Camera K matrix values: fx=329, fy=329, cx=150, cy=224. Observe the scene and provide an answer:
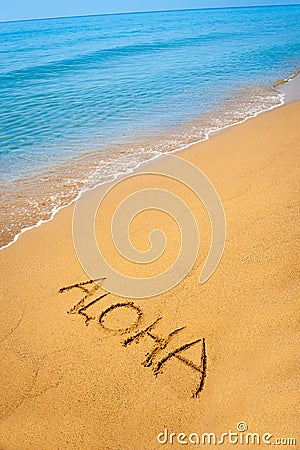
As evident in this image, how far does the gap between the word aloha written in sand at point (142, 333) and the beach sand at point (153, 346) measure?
13mm

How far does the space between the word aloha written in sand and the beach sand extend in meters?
0.01

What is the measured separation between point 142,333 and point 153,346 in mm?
153

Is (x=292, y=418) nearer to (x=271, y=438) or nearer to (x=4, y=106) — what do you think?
(x=271, y=438)

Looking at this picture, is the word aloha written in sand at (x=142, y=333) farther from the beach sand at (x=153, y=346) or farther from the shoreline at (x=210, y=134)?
the shoreline at (x=210, y=134)

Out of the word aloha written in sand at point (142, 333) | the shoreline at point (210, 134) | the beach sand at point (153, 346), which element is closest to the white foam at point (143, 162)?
the shoreline at point (210, 134)

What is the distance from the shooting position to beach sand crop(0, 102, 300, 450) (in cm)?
207

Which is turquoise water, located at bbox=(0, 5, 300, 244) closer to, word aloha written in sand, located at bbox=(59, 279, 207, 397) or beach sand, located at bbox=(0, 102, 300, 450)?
beach sand, located at bbox=(0, 102, 300, 450)

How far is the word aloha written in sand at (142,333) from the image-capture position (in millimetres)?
2355

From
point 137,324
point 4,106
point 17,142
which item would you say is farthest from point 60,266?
point 4,106

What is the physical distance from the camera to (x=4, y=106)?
10.9 meters

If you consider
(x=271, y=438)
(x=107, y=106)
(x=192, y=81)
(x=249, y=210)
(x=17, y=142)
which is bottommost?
(x=271, y=438)

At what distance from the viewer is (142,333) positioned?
262 cm

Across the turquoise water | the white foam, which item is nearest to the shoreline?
the white foam

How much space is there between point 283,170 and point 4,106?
31.4ft
